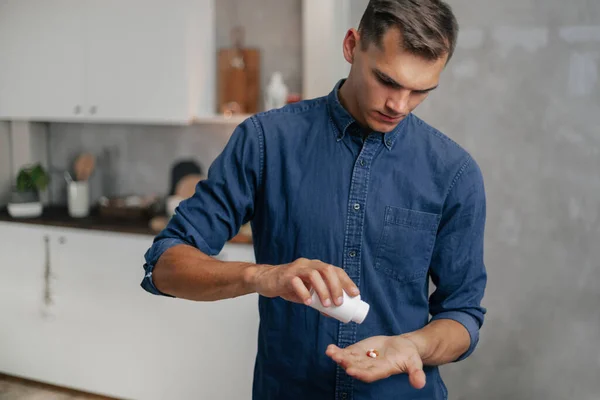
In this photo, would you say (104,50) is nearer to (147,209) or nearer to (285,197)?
(147,209)

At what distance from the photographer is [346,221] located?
147cm

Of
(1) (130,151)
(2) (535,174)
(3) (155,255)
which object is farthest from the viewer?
(1) (130,151)

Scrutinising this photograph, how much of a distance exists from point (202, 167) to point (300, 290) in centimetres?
285

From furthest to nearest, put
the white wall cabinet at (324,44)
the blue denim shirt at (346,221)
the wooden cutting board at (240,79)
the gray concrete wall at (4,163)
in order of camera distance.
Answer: the gray concrete wall at (4,163)
the wooden cutting board at (240,79)
the white wall cabinet at (324,44)
the blue denim shirt at (346,221)

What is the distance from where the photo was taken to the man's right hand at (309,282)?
1.12 m

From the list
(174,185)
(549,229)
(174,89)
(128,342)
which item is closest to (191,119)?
(174,89)

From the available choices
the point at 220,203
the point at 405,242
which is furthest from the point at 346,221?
the point at 220,203

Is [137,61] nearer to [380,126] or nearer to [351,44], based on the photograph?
[351,44]

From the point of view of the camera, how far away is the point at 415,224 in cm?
150

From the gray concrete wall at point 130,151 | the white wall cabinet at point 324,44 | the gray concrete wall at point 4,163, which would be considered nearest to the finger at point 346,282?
the white wall cabinet at point 324,44

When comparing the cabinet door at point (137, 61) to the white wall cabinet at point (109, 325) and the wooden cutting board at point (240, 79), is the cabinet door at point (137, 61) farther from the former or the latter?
the white wall cabinet at point (109, 325)

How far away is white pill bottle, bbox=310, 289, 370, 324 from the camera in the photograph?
3.76ft

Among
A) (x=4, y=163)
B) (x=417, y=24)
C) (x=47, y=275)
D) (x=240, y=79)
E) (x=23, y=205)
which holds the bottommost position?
(x=47, y=275)

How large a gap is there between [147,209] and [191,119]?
0.64 m
